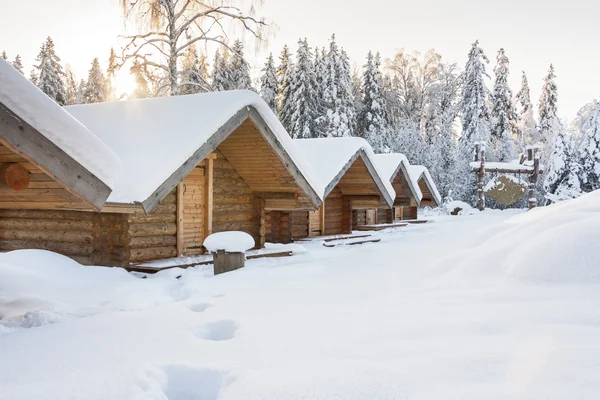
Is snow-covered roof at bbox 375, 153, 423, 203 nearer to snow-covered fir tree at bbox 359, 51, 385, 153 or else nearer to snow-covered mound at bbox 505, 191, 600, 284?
snow-covered mound at bbox 505, 191, 600, 284

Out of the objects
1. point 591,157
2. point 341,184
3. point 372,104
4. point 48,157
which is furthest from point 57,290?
point 372,104

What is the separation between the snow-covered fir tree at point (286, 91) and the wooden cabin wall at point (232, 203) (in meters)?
26.8

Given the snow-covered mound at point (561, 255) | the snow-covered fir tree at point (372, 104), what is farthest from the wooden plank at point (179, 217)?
the snow-covered fir tree at point (372, 104)

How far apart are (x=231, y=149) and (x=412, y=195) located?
1184cm

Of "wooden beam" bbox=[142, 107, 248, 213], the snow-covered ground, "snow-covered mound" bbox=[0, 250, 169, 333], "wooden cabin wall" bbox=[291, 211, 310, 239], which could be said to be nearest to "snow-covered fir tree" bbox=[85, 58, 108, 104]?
"wooden cabin wall" bbox=[291, 211, 310, 239]

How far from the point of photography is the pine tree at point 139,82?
18.7m

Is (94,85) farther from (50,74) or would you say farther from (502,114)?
(502,114)

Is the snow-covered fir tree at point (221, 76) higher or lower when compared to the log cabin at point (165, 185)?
higher

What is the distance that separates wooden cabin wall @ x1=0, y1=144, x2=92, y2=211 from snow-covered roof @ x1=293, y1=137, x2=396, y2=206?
729cm

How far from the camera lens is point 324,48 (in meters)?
43.8

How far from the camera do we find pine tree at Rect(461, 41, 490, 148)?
40.4 m

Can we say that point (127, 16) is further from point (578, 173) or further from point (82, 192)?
point (578, 173)

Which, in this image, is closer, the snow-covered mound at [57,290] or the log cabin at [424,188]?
the snow-covered mound at [57,290]

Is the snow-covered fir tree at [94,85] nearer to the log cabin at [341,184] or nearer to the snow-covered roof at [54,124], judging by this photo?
the log cabin at [341,184]
